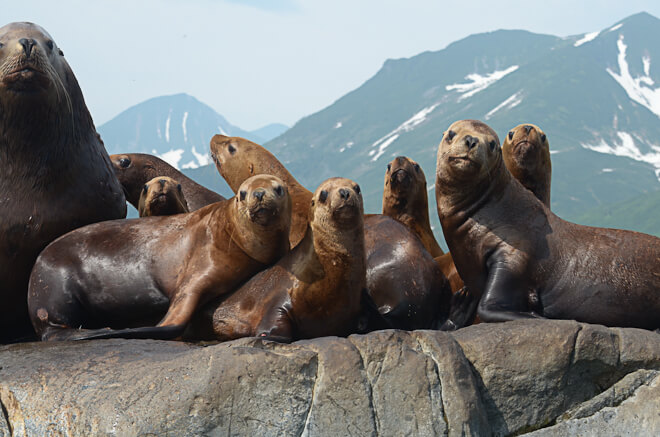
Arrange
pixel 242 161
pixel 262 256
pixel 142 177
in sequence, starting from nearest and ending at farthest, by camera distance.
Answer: pixel 262 256
pixel 242 161
pixel 142 177

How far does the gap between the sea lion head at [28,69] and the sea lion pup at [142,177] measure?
113 inches

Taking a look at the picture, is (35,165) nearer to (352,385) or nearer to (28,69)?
(28,69)

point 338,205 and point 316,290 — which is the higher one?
point 338,205

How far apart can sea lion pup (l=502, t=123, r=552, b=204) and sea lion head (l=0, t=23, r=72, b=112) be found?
407 cm

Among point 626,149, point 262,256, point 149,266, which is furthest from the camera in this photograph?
point 626,149

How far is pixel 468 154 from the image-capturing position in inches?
272

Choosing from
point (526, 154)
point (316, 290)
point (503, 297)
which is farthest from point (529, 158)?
point (316, 290)

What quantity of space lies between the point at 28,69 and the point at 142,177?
3.54 meters

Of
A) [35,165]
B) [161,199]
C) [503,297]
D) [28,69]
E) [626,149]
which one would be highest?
[28,69]

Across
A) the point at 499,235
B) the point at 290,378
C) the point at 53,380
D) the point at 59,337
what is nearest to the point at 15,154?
the point at 59,337

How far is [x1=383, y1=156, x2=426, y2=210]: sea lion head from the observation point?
877 cm

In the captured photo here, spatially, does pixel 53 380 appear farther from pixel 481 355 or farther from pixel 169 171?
pixel 169 171

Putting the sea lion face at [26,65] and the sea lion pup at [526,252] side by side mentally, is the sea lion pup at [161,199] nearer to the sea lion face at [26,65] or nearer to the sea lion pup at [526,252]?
the sea lion face at [26,65]

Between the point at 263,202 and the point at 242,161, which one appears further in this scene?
the point at 242,161
